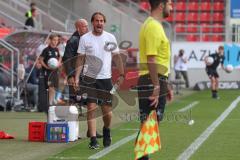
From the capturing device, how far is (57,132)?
41.4ft

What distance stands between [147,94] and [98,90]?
3471 mm

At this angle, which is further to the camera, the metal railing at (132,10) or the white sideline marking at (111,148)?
the metal railing at (132,10)

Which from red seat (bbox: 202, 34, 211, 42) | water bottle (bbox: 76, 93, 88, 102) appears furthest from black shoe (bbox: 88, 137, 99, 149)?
red seat (bbox: 202, 34, 211, 42)

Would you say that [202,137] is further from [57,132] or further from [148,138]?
[148,138]

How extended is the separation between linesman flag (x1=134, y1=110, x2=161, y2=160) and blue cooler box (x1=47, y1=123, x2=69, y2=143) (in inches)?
176

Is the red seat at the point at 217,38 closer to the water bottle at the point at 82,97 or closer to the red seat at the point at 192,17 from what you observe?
the red seat at the point at 192,17

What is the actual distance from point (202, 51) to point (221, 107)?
13.3m

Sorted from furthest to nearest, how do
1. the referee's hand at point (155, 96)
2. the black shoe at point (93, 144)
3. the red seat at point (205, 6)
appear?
the red seat at point (205, 6) < the black shoe at point (93, 144) < the referee's hand at point (155, 96)

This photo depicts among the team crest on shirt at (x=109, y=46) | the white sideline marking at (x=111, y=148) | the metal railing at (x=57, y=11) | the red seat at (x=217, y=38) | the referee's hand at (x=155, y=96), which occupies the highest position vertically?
the metal railing at (x=57, y=11)

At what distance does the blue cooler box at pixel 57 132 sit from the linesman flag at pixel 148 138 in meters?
4.48

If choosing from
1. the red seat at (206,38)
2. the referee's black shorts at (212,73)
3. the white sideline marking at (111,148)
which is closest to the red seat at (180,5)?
the red seat at (206,38)

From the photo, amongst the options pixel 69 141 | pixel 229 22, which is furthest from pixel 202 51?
pixel 69 141

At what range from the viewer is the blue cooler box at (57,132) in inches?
493

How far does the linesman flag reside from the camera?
810cm
